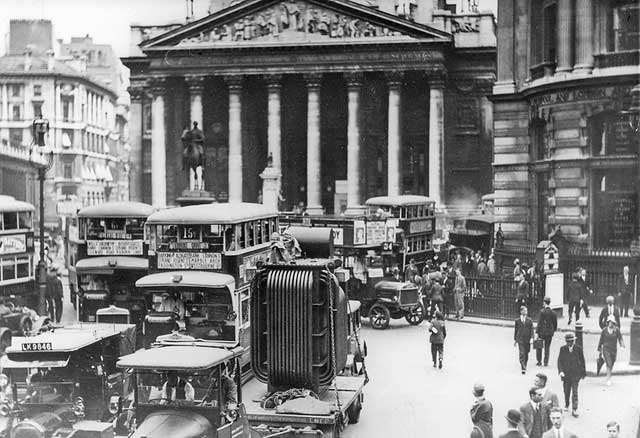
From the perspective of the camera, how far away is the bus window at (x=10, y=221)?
2314 centimetres

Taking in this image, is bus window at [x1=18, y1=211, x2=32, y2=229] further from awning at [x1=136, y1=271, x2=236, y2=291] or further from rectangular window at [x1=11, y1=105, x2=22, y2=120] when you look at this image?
rectangular window at [x1=11, y1=105, x2=22, y2=120]

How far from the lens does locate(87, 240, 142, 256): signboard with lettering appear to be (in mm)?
23969

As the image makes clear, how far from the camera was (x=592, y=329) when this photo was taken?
24984mm

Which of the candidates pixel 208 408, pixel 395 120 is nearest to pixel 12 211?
pixel 208 408

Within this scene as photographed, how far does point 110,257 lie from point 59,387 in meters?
10.3

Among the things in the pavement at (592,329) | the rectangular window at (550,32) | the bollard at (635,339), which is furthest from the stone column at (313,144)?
the bollard at (635,339)

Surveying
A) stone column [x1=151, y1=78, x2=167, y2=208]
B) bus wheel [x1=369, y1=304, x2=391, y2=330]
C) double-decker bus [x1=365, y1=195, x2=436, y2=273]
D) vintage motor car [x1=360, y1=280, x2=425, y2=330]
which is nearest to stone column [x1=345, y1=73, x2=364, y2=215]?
stone column [x1=151, y1=78, x2=167, y2=208]

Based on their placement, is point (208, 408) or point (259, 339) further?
point (259, 339)

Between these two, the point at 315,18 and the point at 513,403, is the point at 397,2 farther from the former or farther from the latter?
the point at 513,403

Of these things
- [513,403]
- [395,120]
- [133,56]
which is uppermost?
[133,56]

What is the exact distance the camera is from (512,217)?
118 ft

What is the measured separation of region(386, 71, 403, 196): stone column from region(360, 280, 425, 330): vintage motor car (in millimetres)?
27894

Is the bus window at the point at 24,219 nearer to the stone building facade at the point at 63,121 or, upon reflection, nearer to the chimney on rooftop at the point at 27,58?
the stone building facade at the point at 63,121

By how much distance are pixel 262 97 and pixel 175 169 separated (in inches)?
328
